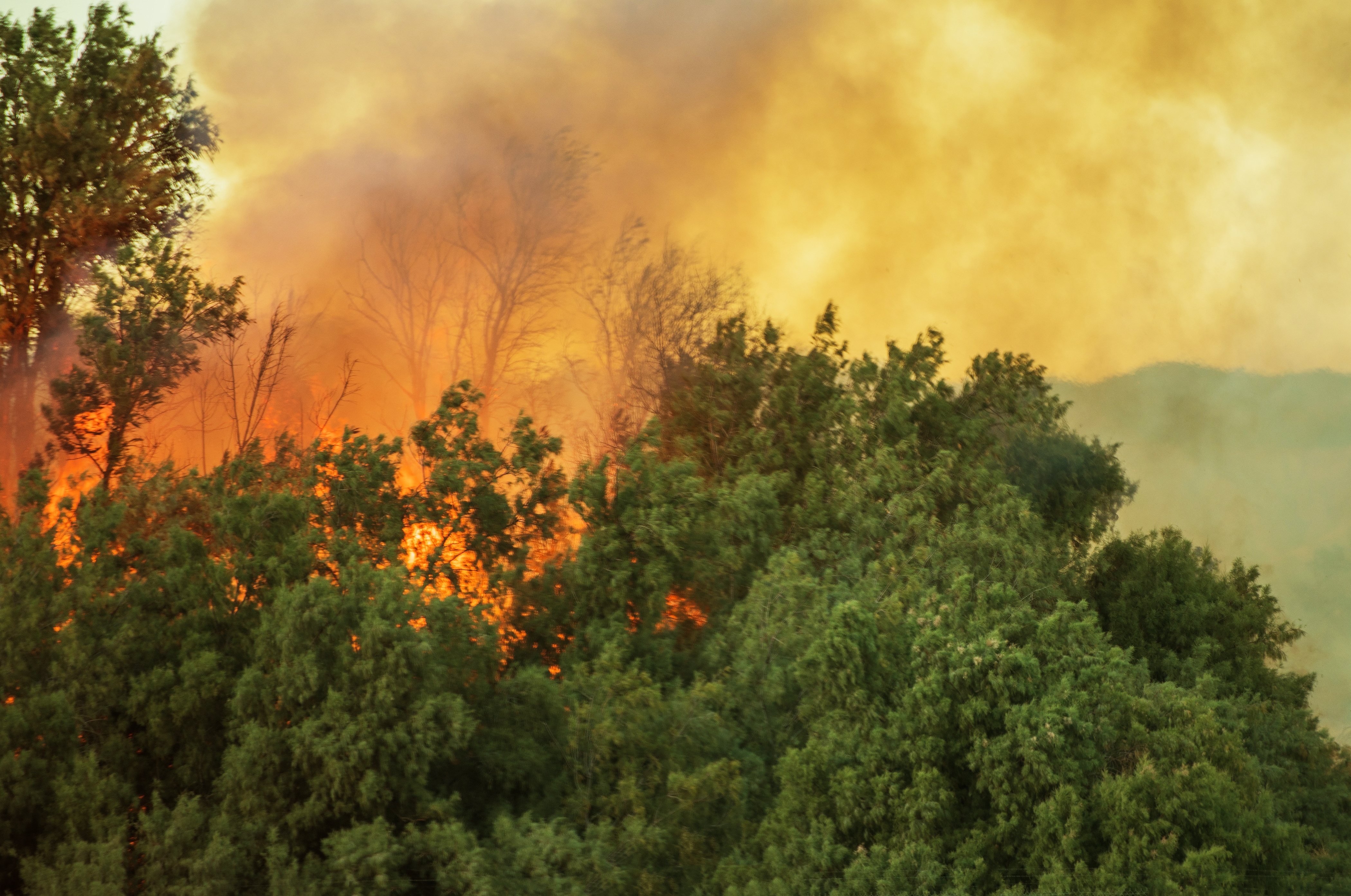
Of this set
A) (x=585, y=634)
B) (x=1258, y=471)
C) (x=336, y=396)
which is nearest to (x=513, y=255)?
(x=336, y=396)

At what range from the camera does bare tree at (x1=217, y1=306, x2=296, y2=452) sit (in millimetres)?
31562

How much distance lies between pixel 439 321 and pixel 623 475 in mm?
18874

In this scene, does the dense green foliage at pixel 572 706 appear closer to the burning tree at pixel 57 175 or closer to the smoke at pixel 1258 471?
the burning tree at pixel 57 175

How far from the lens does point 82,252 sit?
27609mm

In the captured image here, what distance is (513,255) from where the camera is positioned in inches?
1527

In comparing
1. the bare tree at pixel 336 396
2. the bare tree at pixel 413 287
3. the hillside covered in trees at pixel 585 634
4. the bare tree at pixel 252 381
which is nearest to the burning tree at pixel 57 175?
the hillside covered in trees at pixel 585 634

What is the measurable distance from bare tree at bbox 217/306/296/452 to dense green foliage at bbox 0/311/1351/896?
7977mm

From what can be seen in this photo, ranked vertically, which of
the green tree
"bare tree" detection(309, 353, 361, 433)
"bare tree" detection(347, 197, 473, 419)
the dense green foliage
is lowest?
the dense green foliage

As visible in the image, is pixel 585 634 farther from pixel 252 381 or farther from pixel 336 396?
pixel 336 396

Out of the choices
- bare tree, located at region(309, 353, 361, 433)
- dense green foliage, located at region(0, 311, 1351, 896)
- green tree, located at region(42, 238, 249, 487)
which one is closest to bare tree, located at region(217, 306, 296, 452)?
bare tree, located at region(309, 353, 361, 433)

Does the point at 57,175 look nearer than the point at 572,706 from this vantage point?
No

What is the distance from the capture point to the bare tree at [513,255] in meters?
38.2

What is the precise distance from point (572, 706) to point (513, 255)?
23.6m

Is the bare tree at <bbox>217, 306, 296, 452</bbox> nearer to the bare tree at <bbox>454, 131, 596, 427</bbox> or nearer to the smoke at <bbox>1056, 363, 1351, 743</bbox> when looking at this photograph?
the bare tree at <bbox>454, 131, 596, 427</bbox>
